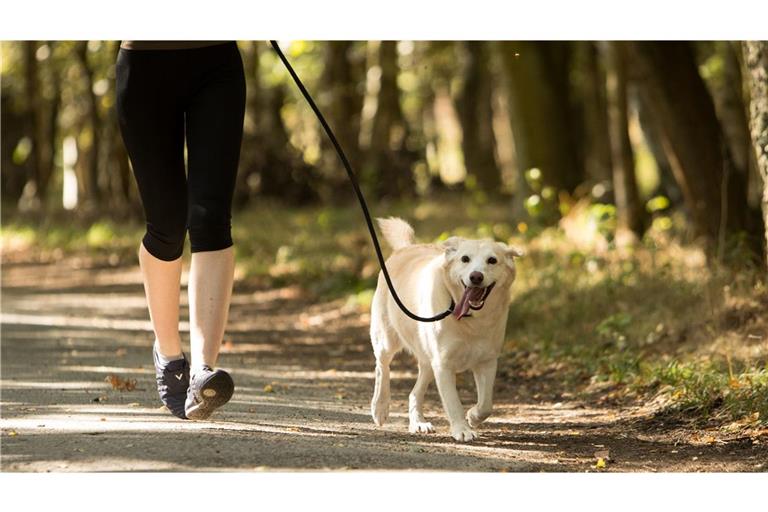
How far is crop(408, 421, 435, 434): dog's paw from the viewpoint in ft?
23.5

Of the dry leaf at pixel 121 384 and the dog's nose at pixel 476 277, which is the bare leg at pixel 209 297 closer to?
the dog's nose at pixel 476 277

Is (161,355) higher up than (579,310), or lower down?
higher up

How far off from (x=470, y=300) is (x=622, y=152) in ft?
30.1

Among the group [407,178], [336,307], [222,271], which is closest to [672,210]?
[336,307]

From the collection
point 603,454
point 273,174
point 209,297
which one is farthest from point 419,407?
point 273,174

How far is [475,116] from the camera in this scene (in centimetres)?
2802

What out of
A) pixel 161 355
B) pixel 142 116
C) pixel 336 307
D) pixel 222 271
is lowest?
pixel 336 307

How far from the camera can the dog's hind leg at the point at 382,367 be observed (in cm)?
734

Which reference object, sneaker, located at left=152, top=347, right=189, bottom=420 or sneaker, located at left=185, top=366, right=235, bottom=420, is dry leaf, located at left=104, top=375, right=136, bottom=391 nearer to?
sneaker, located at left=152, top=347, right=189, bottom=420

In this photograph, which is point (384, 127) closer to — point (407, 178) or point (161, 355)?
point (407, 178)

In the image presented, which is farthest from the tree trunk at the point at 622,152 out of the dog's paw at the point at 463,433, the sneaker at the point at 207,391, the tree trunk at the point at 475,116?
the sneaker at the point at 207,391

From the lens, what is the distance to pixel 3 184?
115 feet

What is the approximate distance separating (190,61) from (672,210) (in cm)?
1217

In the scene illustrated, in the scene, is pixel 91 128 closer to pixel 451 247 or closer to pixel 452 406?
pixel 451 247
